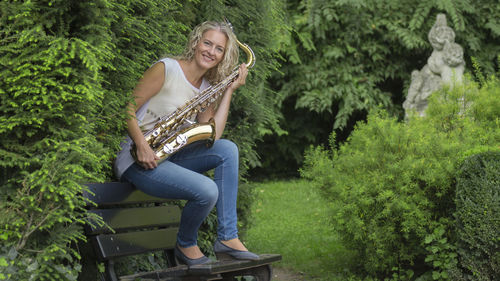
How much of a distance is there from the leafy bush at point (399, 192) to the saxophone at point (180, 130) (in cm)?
204

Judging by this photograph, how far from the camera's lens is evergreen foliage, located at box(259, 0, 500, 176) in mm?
13930

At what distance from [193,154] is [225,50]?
737 mm

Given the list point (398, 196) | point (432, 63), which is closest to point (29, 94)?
point (398, 196)

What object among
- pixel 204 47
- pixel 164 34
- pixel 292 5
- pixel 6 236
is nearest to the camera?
pixel 6 236

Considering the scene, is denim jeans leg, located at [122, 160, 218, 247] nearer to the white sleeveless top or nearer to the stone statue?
the white sleeveless top

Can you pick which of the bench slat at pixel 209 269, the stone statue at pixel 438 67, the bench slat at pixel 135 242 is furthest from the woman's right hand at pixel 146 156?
the stone statue at pixel 438 67

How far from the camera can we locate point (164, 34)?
4668 millimetres

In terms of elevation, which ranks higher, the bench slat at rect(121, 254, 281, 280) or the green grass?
the bench slat at rect(121, 254, 281, 280)

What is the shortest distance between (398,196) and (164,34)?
8.03 ft

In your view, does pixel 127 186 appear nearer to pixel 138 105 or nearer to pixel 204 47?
pixel 138 105

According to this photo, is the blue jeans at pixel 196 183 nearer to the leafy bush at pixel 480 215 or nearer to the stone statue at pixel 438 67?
the leafy bush at pixel 480 215

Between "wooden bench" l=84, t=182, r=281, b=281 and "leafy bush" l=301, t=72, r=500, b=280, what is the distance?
185 centimetres

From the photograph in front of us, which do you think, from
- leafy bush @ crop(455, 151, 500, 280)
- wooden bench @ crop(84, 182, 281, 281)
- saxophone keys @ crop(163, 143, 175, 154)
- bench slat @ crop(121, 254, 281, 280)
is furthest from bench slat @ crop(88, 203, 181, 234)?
leafy bush @ crop(455, 151, 500, 280)

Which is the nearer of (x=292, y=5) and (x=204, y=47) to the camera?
(x=204, y=47)
